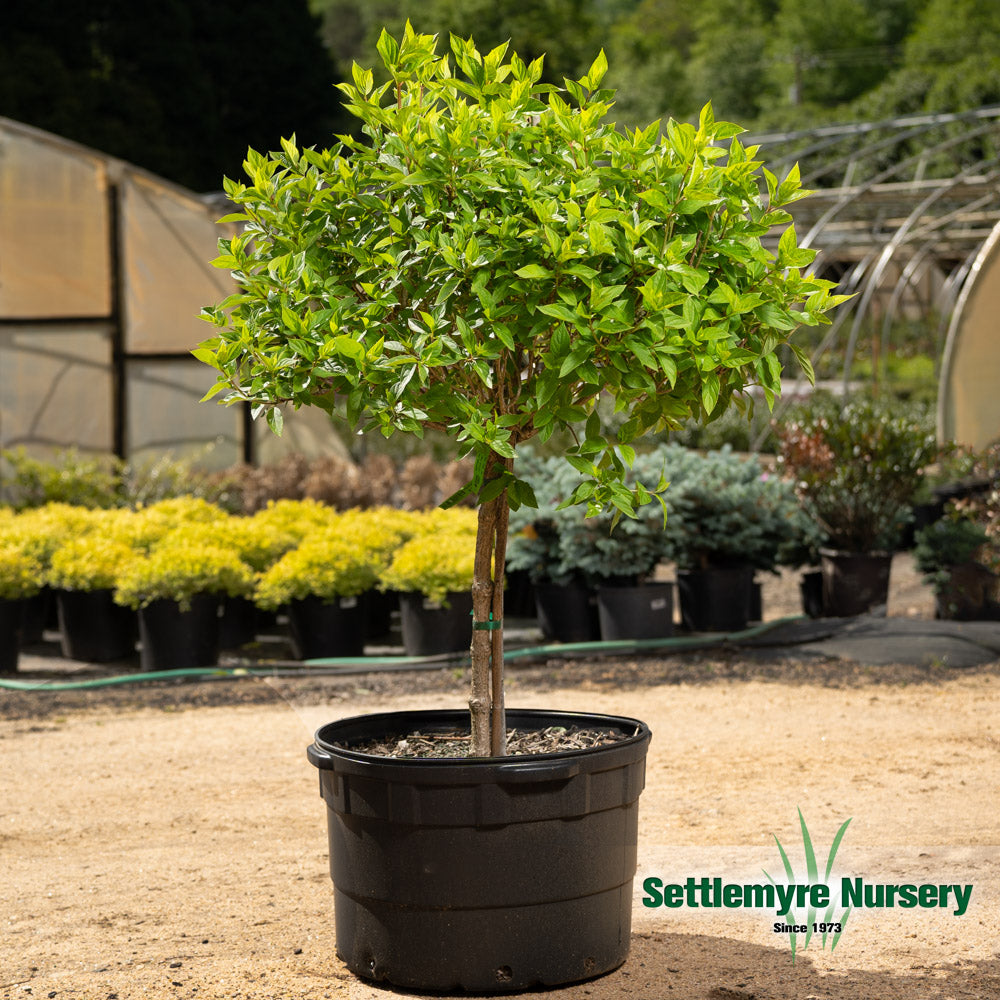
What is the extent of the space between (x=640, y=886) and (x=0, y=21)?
912 inches

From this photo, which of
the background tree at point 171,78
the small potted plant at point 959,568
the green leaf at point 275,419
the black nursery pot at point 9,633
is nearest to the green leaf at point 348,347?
the green leaf at point 275,419

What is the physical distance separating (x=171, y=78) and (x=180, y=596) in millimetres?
19855

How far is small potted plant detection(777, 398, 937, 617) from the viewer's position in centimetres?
768

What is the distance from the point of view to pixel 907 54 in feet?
125

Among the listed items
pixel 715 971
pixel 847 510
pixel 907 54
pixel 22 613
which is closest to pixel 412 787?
pixel 715 971

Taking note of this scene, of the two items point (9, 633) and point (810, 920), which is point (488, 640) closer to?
point (810, 920)

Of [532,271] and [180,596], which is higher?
[532,271]

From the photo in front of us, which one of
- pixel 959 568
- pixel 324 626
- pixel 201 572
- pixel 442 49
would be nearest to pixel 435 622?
pixel 324 626

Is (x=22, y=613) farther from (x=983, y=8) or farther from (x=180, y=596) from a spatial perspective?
(x=983, y=8)

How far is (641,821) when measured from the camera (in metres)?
3.86

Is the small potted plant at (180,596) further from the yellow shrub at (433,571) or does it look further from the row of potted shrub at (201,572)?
the yellow shrub at (433,571)

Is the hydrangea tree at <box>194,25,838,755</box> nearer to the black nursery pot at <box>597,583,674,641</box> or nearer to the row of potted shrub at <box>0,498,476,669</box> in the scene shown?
the row of potted shrub at <box>0,498,476,669</box>

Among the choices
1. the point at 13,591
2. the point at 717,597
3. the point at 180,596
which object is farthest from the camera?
the point at 717,597

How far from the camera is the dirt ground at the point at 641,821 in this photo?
106 inches
